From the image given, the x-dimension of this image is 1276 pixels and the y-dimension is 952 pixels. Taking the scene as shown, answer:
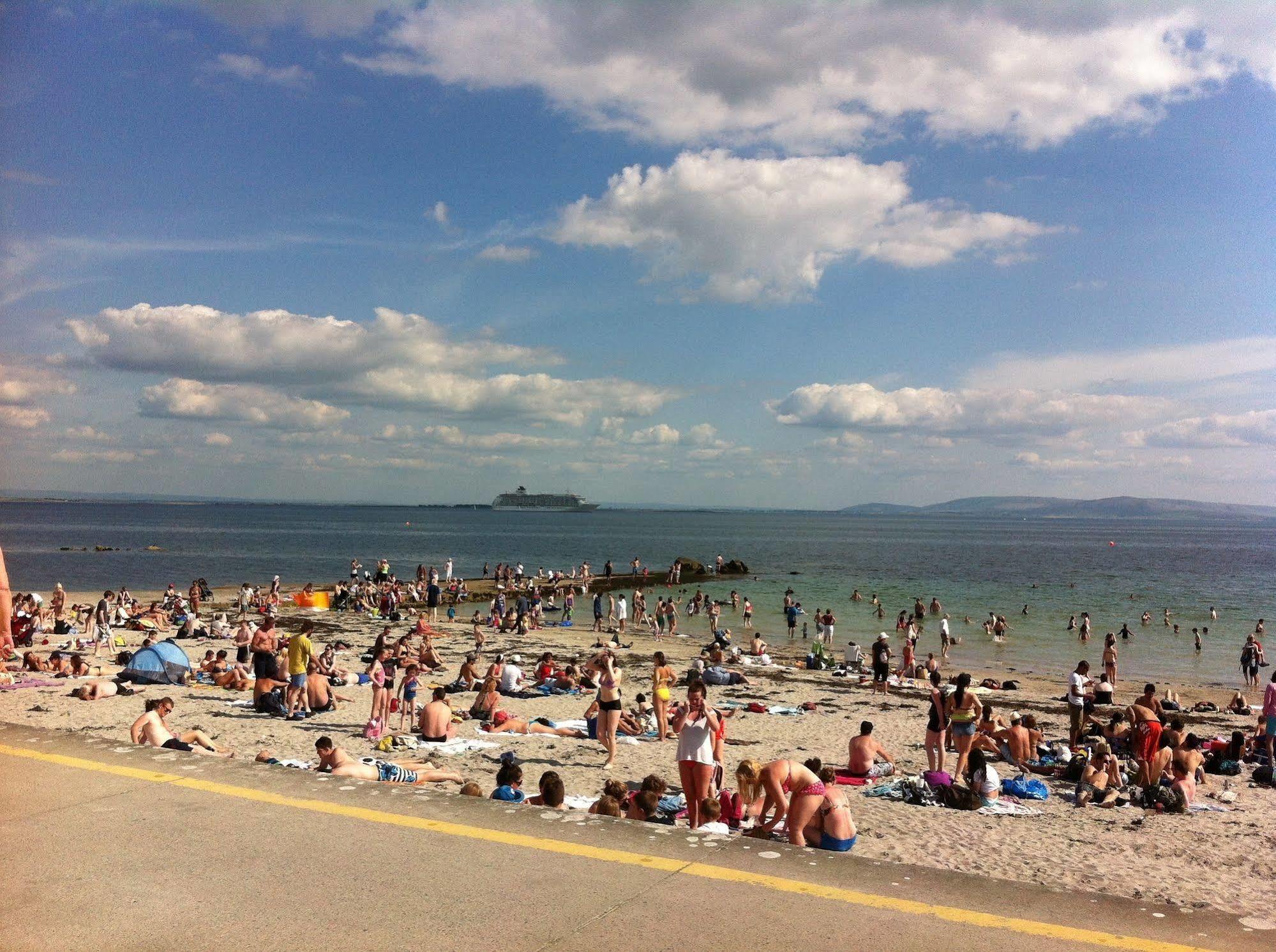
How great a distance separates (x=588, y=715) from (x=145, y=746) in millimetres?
7944

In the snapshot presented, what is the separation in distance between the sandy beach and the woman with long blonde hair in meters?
1.24

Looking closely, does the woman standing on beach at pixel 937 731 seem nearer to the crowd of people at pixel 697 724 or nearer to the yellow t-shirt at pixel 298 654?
the crowd of people at pixel 697 724

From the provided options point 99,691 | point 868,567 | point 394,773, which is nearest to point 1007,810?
point 394,773

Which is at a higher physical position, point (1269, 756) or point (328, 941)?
point (328, 941)

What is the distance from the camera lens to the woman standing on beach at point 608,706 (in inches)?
487

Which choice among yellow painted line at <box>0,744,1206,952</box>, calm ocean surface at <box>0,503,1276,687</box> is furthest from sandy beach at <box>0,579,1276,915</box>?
calm ocean surface at <box>0,503,1276,687</box>

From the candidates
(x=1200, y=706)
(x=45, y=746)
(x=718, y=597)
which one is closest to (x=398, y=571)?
(x=718, y=597)

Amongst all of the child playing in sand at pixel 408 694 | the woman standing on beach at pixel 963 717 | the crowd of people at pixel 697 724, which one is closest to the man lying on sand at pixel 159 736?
the crowd of people at pixel 697 724

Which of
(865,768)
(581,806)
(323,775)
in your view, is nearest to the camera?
(323,775)

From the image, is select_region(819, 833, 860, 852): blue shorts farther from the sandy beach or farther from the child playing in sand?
the child playing in sand

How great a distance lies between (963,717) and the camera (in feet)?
40.0

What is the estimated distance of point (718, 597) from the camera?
4744cm

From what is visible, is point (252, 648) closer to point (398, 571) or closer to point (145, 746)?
point (145, 746)

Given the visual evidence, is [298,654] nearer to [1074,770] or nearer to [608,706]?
[608,706]
